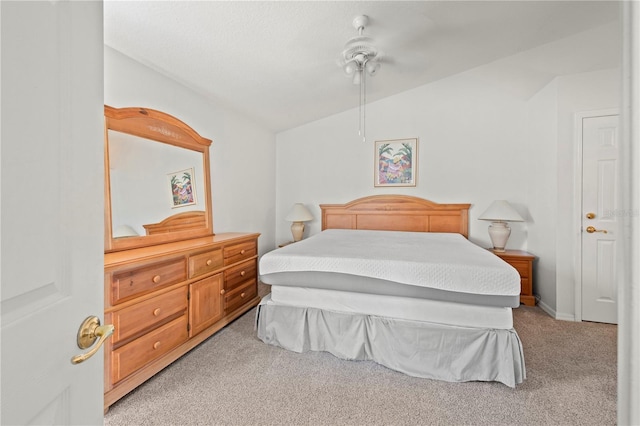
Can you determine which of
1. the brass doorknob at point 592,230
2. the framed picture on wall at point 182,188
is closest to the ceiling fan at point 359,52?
the framed picture on wall at point 182,188

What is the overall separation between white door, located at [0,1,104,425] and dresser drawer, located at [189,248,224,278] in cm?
160

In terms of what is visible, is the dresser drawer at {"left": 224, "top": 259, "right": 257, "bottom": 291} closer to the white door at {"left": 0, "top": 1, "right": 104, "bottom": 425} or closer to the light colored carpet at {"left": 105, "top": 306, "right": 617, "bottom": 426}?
the light colored carpet at {"left": 105, "top": 306, "right": 617, "bottom": 426}

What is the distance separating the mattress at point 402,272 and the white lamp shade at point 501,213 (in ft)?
4.20

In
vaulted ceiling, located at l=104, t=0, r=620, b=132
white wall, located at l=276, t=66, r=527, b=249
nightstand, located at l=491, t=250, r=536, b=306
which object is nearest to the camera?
vaulted ceiling, located at l=104, t=0, r=620, b=132

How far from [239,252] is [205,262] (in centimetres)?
48

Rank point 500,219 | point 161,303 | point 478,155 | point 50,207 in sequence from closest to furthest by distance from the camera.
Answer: point 50,207 < point 161,303 < point 500,219 < point 478,155

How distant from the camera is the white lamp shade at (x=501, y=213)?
3.24 metres

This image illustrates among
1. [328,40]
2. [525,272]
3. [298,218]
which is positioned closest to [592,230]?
[525,272]

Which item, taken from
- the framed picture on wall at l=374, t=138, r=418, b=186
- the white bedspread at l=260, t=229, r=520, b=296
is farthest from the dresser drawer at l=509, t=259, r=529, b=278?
the framed picture on wall at l=374, t=138, r=418, b=186

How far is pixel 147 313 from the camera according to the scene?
1796 mm

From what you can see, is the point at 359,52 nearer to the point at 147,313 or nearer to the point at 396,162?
the point at 396,162

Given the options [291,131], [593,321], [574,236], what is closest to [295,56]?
[291,131]

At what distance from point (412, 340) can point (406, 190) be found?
8.33ft

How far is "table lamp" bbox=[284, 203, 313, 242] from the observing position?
4090 millimetres
